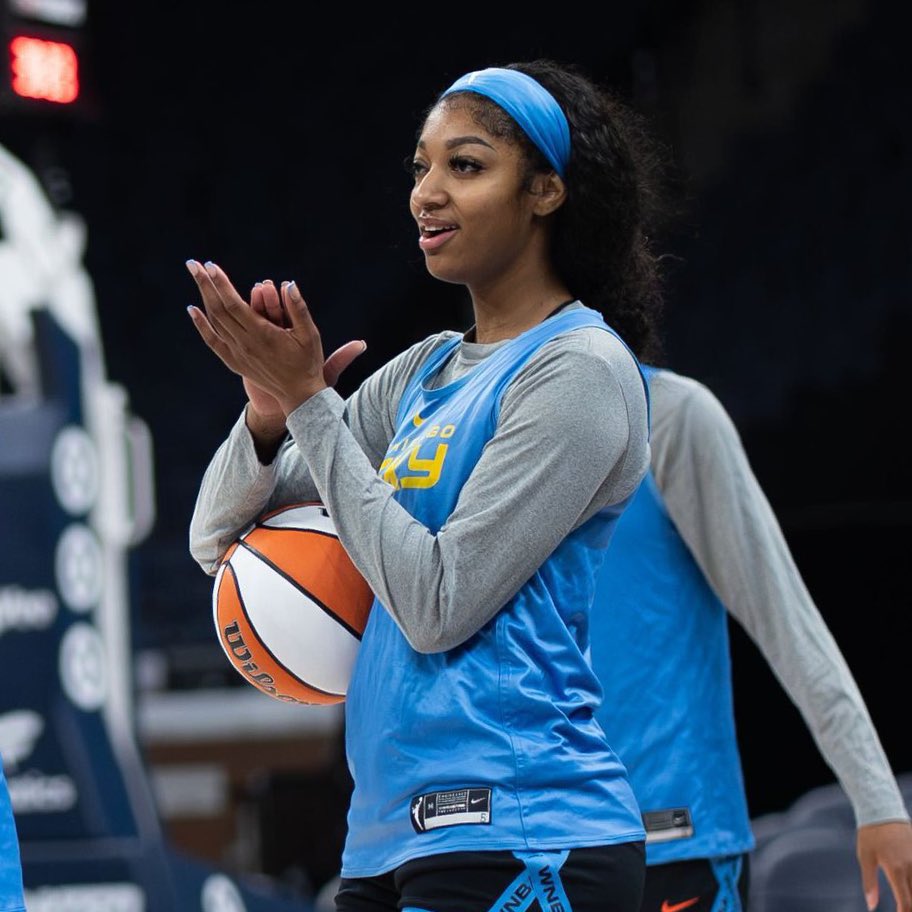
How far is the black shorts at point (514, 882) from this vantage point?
164 cm

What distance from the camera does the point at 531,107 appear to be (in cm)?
188

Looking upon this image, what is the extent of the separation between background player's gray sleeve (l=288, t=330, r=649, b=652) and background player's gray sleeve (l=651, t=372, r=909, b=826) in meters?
0.80

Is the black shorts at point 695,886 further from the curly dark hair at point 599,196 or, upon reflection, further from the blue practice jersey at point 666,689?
the curly dark hair at point 599,196

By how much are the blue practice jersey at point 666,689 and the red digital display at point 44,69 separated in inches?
169

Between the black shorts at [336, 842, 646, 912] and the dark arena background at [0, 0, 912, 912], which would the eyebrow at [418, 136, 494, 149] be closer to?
the black shorts at [336, 842, 646, 912]

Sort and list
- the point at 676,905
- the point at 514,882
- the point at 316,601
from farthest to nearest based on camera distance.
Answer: the point at 676,905, the point at 316,601, the point at 514,882

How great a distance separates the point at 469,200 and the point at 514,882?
72 centimetres

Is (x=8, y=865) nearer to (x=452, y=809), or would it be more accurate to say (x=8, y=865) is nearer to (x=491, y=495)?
(x=452, y=809)

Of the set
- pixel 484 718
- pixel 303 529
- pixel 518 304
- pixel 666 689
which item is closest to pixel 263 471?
pixel 303 529

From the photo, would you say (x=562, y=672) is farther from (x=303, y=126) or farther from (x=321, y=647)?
(x=303, y=126)

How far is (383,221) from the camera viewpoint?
929cm

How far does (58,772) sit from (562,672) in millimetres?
4854

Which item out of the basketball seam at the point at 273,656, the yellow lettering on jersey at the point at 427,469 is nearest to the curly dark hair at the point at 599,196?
the yellow lettering on jersey at the point at 427,469

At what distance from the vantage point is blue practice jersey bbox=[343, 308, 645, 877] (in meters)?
1.66
